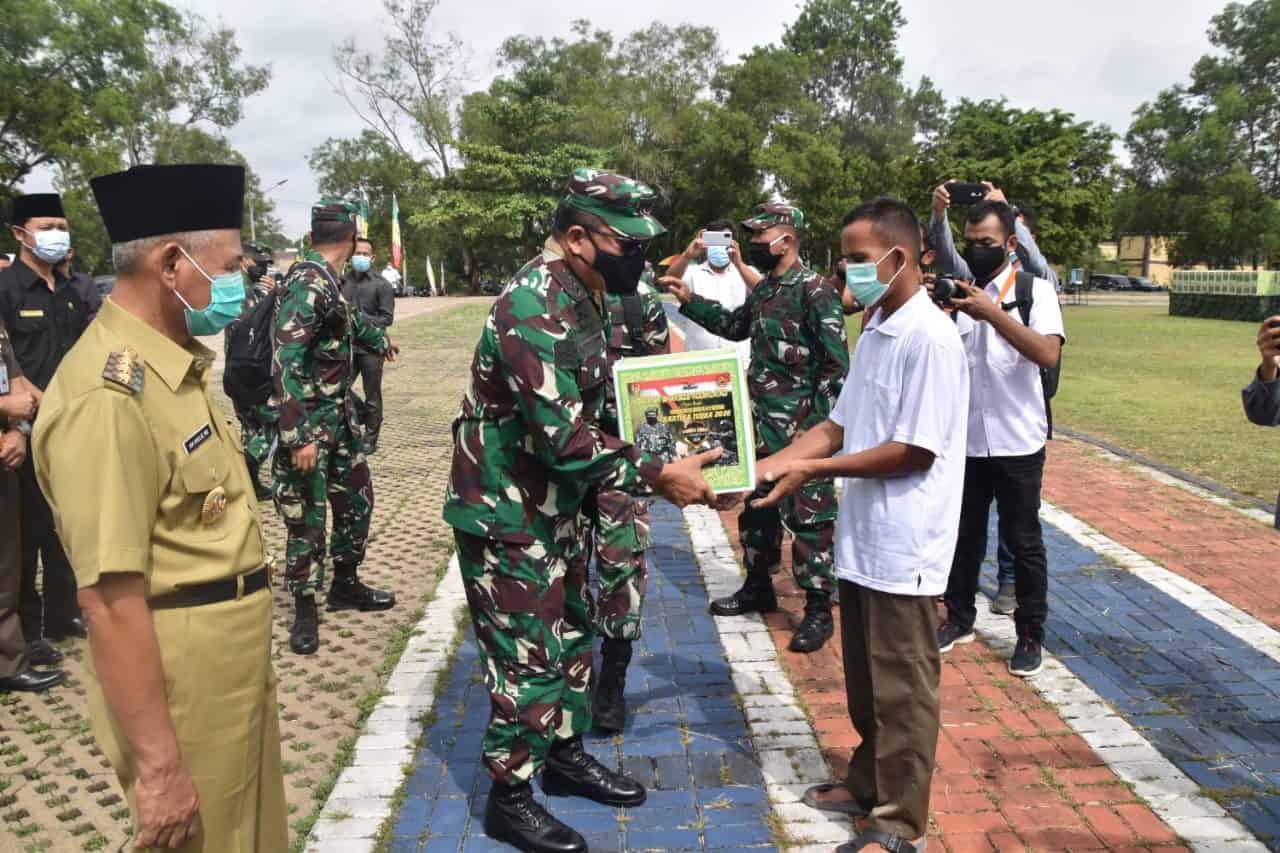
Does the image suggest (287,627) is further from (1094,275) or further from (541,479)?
(1094,275)

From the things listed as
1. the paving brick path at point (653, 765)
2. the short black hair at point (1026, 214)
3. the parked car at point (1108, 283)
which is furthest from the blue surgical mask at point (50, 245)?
the parked car at point (1108, 283)

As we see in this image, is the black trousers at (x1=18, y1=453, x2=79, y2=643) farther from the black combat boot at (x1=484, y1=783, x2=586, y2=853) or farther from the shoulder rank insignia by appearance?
the shoulder rank insignia

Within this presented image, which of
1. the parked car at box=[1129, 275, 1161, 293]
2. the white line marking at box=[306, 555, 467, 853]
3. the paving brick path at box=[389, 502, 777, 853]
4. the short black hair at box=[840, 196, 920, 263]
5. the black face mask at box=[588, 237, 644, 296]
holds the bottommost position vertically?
the parked car at box=[1129, 275, 1161, 293]

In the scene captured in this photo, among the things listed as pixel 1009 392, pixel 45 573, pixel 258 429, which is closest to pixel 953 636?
pixel 1009 392

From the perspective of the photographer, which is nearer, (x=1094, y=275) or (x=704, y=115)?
(x=704, y=115)

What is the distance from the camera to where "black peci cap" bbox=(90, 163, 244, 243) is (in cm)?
206

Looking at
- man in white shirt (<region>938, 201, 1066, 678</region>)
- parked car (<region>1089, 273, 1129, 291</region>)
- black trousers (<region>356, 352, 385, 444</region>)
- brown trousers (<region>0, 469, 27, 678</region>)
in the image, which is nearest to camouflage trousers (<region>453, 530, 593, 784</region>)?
man in white shirt (<region>938, 201, 1066, 678</region>)

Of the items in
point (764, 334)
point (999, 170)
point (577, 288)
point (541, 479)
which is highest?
point (999, 170)

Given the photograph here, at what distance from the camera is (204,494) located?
2109mm

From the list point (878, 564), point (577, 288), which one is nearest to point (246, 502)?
point (577, 288)

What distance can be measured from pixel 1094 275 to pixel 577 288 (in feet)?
221

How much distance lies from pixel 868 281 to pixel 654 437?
35.6 inches

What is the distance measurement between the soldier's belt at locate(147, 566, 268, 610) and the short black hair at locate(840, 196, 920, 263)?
2236 mm

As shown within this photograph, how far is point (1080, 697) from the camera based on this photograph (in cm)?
434
